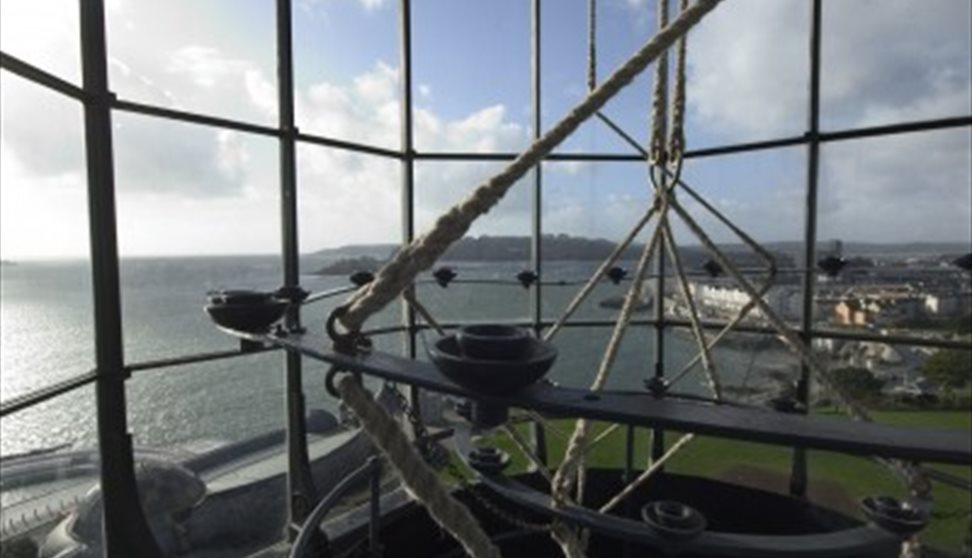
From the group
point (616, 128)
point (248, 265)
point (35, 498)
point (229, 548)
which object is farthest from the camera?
point (35, 498)

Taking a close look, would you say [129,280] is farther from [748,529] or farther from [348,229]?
[748,529]

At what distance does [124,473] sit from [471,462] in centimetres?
132

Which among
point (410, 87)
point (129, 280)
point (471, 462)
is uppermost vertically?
point (410, 87)

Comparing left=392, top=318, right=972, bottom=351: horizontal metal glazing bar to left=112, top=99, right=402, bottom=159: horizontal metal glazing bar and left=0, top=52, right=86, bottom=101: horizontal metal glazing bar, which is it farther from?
left=0, top=52, right=86, bottom=101: horizontal metal glazing bar

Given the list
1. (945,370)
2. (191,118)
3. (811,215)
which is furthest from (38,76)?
(945,370)

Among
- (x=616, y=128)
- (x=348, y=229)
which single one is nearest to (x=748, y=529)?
(x=616, y=128)

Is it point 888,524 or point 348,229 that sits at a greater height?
point 348,229

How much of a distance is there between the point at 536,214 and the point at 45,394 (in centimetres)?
257

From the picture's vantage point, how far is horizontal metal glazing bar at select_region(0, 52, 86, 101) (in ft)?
4.75

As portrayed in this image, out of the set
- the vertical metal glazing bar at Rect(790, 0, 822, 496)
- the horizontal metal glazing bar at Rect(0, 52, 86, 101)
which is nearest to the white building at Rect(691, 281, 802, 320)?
the vertical metal glazing bar at Rect(790, 0, 822, 496)

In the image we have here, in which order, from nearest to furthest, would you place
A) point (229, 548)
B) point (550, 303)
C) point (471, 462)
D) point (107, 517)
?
point (471, 462) → point (107, 517) → point (550, 303) → point (229, 548)

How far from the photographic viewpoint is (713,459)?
12.1m

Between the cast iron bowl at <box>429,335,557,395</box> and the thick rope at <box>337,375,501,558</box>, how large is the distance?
0.33ft

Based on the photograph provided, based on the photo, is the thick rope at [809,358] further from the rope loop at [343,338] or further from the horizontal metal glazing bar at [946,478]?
the rope loop at [343,338]
